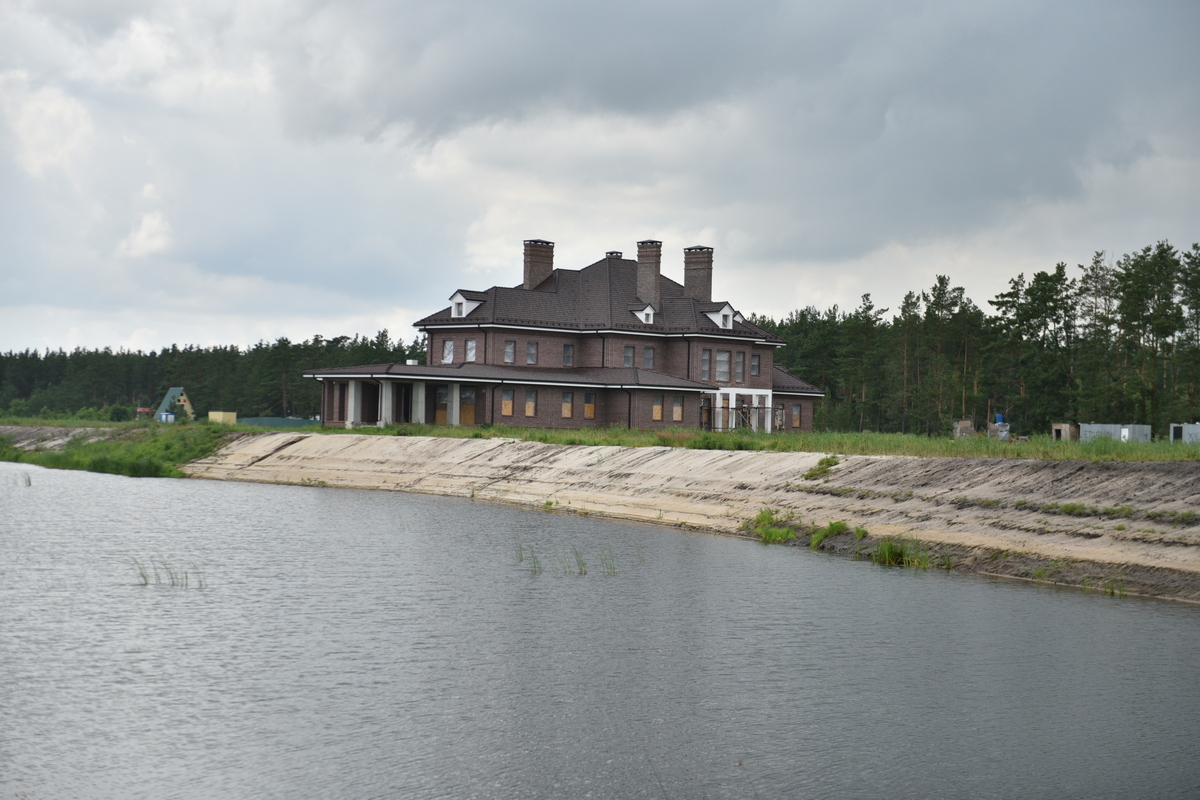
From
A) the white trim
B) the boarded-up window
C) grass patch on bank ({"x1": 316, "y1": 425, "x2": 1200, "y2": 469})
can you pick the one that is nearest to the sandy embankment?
grass patch on bank ({"x1": 316, "y1": 425, "x2": 1200, "y2": 469})

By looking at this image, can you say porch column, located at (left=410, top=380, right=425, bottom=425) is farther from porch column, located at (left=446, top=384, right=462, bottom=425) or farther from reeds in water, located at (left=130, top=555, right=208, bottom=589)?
reeds in water, located at (left=130, top=555, right=208, bottom=589)

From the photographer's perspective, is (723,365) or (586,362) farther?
(723,365)

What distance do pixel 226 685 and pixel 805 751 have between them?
246 inches

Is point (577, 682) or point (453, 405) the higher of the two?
point (453, 405)

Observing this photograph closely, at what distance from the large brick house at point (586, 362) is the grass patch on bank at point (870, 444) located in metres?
5.63

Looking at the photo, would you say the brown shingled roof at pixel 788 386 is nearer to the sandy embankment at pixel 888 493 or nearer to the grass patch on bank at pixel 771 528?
the sandy embankment at pixel 888 493

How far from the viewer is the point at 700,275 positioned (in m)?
73.6

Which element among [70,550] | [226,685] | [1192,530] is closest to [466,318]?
[70,550]

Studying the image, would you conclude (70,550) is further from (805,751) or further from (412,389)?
(412,389)

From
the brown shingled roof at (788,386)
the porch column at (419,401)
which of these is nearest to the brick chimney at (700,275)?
the brown shingled roof at (788,386)

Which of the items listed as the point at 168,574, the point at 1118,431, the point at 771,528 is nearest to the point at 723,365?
the point at 1118,431

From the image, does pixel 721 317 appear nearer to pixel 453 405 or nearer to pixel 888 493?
pixel 453 405

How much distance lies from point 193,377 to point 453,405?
89.0m

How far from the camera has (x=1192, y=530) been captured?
20.5 meters
